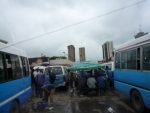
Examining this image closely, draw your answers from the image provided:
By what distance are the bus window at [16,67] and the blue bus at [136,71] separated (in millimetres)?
4491

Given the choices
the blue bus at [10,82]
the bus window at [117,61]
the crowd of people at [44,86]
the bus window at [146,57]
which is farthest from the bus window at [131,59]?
the blue bus at [10,82]

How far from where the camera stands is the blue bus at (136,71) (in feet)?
27.1

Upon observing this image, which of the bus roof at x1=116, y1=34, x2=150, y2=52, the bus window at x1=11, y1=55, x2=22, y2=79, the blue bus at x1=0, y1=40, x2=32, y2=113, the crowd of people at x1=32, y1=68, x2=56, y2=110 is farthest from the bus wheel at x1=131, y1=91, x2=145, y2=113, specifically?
the bus window at x1=11, y1=55, x2=22, y2=79

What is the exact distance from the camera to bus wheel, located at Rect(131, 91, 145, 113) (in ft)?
29.6

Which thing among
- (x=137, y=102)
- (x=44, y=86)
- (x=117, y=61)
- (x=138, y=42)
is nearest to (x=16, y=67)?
(x=44, y=86)

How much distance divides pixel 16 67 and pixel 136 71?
15.0ft

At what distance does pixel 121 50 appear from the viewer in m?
11.4

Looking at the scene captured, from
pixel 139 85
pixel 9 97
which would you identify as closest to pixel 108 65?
pixel 139 85

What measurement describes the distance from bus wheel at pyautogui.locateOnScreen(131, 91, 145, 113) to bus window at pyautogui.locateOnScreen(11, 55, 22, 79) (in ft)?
15.4

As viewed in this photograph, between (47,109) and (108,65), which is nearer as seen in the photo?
(47,109)

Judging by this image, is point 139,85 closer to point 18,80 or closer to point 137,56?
point 137,56

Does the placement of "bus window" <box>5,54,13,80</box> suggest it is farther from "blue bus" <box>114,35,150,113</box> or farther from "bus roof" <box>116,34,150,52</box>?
"bus roof" <box>116,34,150,52</box>

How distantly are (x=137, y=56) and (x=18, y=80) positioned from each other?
4.65 m

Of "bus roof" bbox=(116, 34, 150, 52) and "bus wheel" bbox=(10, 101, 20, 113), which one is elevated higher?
"bus roof" bbox=(116, 34, 150, 52)
